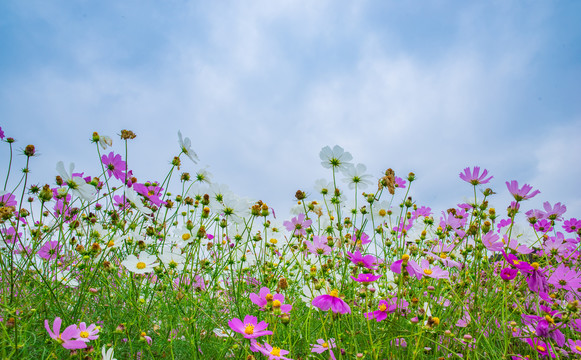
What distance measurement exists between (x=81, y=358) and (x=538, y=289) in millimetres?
1301

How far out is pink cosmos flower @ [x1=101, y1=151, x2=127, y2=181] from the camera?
5.17 ft

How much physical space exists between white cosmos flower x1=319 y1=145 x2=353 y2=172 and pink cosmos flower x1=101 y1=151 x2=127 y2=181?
0.85 m

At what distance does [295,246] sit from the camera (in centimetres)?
193

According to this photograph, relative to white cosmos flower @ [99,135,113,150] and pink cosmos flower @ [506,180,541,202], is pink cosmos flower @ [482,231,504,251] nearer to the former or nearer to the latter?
pink cosmos flower @ [506,180,541,202]

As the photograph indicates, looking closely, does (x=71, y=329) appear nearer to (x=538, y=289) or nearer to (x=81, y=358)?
(x=81, y=358)

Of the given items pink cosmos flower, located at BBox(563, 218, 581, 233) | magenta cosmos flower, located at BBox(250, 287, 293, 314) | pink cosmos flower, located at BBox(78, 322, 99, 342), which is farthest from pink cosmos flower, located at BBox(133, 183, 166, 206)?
pink cosmos flower, located at BBox(563, 218, 581, 233)

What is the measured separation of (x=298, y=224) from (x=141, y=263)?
2.32 ft

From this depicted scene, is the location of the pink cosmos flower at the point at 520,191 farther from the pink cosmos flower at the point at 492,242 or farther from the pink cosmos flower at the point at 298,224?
the pink cosmos flower at the point at 298,224

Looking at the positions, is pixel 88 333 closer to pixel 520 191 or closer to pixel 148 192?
pixel 148 192

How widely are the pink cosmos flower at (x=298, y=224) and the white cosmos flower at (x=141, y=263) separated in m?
0.66

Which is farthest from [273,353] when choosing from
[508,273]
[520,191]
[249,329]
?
[520,191]

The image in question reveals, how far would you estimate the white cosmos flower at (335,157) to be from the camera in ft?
5.05

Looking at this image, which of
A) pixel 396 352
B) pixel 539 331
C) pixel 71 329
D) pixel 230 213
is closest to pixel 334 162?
pixel 230 213

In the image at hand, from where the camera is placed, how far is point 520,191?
4.12 ft
